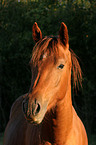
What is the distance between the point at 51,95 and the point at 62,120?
0.33 meters

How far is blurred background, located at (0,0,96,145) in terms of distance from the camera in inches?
300

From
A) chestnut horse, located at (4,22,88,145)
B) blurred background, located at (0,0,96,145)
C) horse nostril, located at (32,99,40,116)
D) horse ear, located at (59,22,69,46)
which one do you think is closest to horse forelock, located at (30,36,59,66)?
chestnut horse, located at (4,22,88,145)

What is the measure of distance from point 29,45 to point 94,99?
128 inches

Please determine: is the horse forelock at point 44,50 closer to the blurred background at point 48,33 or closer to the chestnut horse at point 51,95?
the chestnut horse at point 51,95

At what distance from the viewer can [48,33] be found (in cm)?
807

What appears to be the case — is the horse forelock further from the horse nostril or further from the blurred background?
the blurred background

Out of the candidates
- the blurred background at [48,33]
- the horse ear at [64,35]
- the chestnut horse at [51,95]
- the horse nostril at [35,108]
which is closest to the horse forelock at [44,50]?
the chestnut horse at [51,95]

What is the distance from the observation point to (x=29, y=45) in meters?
8.54

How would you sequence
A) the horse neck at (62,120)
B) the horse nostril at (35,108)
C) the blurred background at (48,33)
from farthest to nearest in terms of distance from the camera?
1. the blurred background at (48,33)
2. the horse neck at (62,120)
3. the horse nostril at (35,108)

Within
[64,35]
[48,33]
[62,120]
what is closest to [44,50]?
[64,35]

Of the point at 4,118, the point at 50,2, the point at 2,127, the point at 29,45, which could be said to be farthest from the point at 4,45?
the point at 2,127

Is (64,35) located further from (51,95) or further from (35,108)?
(35,108)

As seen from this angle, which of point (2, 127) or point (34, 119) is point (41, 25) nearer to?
point (2, 127)

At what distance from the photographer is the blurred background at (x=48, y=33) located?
7.62 m
